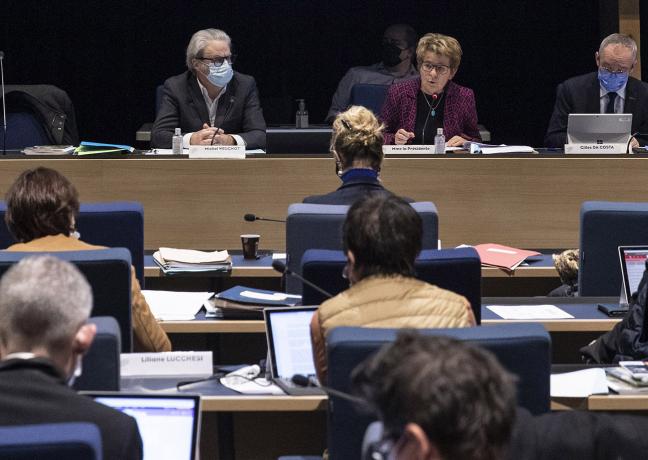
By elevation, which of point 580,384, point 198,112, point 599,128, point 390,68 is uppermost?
point 390,68

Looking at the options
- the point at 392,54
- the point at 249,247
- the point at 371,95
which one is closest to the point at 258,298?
the point at 249,247

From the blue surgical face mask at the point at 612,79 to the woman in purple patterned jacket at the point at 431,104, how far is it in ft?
2.60

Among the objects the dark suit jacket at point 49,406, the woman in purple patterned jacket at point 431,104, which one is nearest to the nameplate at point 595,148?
the woman in purple patterned jacket at point 431,104

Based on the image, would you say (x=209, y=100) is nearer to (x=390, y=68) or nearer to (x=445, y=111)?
(x=445, y=111)

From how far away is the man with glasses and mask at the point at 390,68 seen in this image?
8641 mm

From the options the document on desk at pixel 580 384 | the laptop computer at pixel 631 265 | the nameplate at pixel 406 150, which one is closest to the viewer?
the document on desk at pixel 580 384

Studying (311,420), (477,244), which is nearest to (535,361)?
(311,420)

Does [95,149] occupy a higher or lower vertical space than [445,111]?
lower

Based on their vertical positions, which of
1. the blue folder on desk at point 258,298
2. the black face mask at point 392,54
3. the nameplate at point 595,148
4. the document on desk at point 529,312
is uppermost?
the black face mask at point 392,54

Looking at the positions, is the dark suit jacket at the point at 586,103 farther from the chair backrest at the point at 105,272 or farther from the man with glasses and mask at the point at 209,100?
the chair backrest at the point at 105,272

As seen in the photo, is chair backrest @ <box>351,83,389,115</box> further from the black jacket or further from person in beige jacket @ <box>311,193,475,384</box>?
person in beige jacket @ <box>311,193,475,384</box>

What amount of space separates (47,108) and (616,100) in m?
3.37

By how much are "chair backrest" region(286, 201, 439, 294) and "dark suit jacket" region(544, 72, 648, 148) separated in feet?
9.15

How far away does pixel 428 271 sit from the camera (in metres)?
Answer: 3.54
